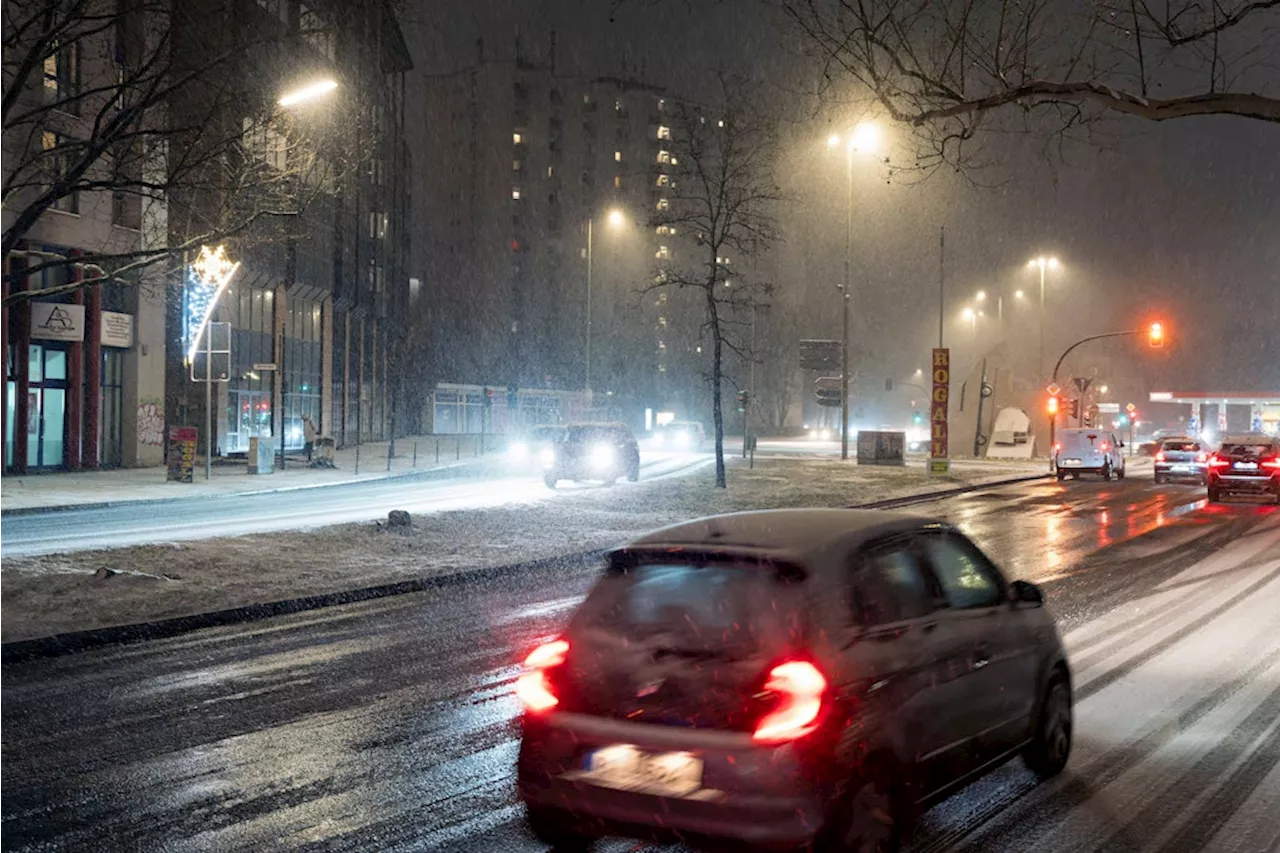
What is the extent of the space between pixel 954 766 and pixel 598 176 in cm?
12985

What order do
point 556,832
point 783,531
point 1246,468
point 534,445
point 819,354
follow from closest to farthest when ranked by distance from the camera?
point 556,832
point 783,531
point 1246,468
point 534,445
point 819,354

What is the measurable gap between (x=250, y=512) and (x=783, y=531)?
20.5m

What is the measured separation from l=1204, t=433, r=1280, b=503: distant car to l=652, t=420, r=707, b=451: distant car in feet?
147

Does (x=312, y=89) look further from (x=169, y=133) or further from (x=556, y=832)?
(x=556, y=832)

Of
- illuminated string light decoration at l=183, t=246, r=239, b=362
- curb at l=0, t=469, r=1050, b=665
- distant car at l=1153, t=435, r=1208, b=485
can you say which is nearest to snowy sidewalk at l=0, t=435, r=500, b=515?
illuminated string light decoration at l=183, t=246, r=239, b=362

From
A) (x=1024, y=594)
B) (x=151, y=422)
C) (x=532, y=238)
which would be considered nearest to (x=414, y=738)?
(x=1024, y=594)

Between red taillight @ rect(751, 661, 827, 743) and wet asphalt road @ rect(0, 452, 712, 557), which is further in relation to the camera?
wet asphalt road @ rect(0, 452, 712, 557)

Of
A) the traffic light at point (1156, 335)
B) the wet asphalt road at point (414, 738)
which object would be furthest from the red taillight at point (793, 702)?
the traffic light at point (1156, 335)

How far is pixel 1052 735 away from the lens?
20.8 ft

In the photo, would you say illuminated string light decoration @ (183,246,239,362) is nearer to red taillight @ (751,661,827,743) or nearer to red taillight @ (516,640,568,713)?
red taillight @ (516,640,568,713)

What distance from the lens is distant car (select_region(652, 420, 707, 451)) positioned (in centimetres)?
7467

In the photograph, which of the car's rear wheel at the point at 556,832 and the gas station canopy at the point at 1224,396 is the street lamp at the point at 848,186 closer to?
the car's rear wheel at the point at 556,832

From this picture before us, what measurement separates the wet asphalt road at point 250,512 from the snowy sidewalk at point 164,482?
78cm

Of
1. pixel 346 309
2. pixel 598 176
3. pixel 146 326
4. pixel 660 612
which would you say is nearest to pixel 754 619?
pixel 660 612
